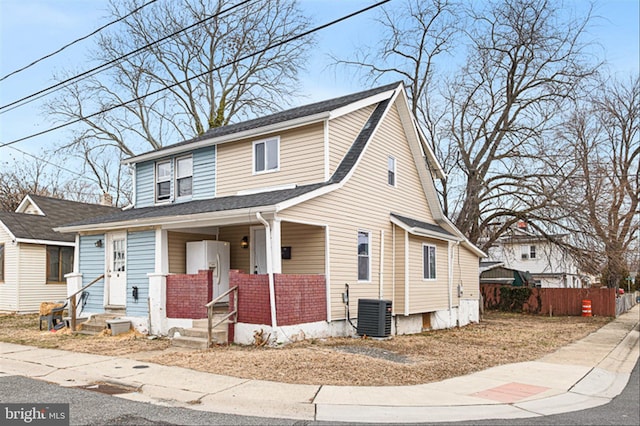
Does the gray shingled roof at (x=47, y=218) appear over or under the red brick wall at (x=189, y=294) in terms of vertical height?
over

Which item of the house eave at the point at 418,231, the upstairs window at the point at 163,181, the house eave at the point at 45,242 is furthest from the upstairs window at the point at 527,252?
the house eave at the point at 45,242

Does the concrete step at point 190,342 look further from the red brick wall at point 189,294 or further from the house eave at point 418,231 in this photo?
the house eave at point 418,231

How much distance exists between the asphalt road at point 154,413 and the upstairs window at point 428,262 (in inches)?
368

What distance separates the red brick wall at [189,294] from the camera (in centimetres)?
1256

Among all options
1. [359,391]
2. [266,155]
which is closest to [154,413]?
[359,391]

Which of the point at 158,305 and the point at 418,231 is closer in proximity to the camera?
the point at 158,305

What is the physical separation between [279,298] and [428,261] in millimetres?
7419

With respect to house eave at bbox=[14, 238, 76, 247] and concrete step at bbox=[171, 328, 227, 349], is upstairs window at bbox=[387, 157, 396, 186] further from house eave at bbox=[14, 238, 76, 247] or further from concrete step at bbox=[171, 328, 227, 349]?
house eave at bbox=[14, 238, 76, 247]

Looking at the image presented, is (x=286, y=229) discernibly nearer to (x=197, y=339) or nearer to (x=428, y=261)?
(x=197, y=339)

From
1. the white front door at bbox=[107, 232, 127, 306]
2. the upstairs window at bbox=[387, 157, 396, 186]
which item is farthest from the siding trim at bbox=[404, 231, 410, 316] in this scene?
A: the white front door at bbox=[107, 232, 127, 306]

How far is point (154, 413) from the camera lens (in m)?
6.49

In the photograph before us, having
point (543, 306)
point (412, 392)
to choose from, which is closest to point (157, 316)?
point (412, 392)

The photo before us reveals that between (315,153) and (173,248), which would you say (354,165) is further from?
(173,248)

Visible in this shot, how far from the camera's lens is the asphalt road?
6.15 meters
